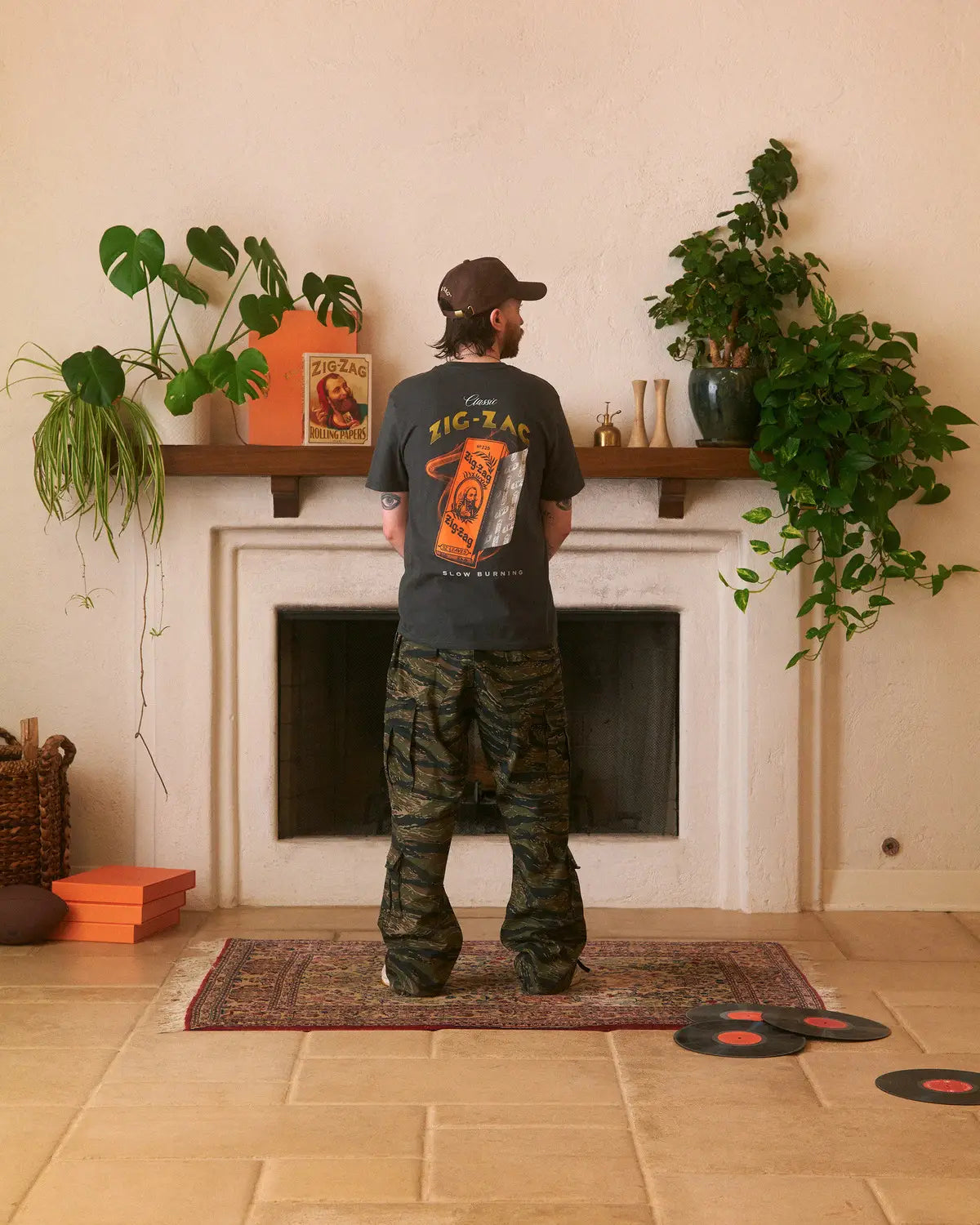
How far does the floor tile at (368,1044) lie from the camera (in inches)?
101

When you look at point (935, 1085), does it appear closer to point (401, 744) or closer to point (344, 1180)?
point (344, 1180)

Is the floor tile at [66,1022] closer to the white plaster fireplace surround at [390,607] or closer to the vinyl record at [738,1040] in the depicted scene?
the white plaster fireplace surround at [390,607]

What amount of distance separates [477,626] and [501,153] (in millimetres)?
1571

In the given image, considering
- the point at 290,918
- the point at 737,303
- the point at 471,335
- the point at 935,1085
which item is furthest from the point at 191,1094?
the point at 737,303

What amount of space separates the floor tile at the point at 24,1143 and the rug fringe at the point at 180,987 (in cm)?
43

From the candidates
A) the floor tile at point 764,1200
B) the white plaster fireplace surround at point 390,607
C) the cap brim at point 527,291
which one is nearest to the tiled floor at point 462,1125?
the floor tile at point 764,1200

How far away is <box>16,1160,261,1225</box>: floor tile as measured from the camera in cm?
191

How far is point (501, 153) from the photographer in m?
3.62

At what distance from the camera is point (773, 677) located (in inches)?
144

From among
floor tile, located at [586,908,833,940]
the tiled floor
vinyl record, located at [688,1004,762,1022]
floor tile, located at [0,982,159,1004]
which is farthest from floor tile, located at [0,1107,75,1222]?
floor tile, located at [586,908,833,940]

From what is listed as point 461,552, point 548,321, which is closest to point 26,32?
point 548,321

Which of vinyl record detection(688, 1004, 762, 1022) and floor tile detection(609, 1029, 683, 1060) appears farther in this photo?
vinyl record detection(688, 1004, 762, 1022)

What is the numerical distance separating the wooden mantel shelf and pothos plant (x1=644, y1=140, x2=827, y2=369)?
0.26m

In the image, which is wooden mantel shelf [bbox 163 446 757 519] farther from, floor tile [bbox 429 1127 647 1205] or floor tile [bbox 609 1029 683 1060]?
floor tile [bbox 429 1127 647 1205]
